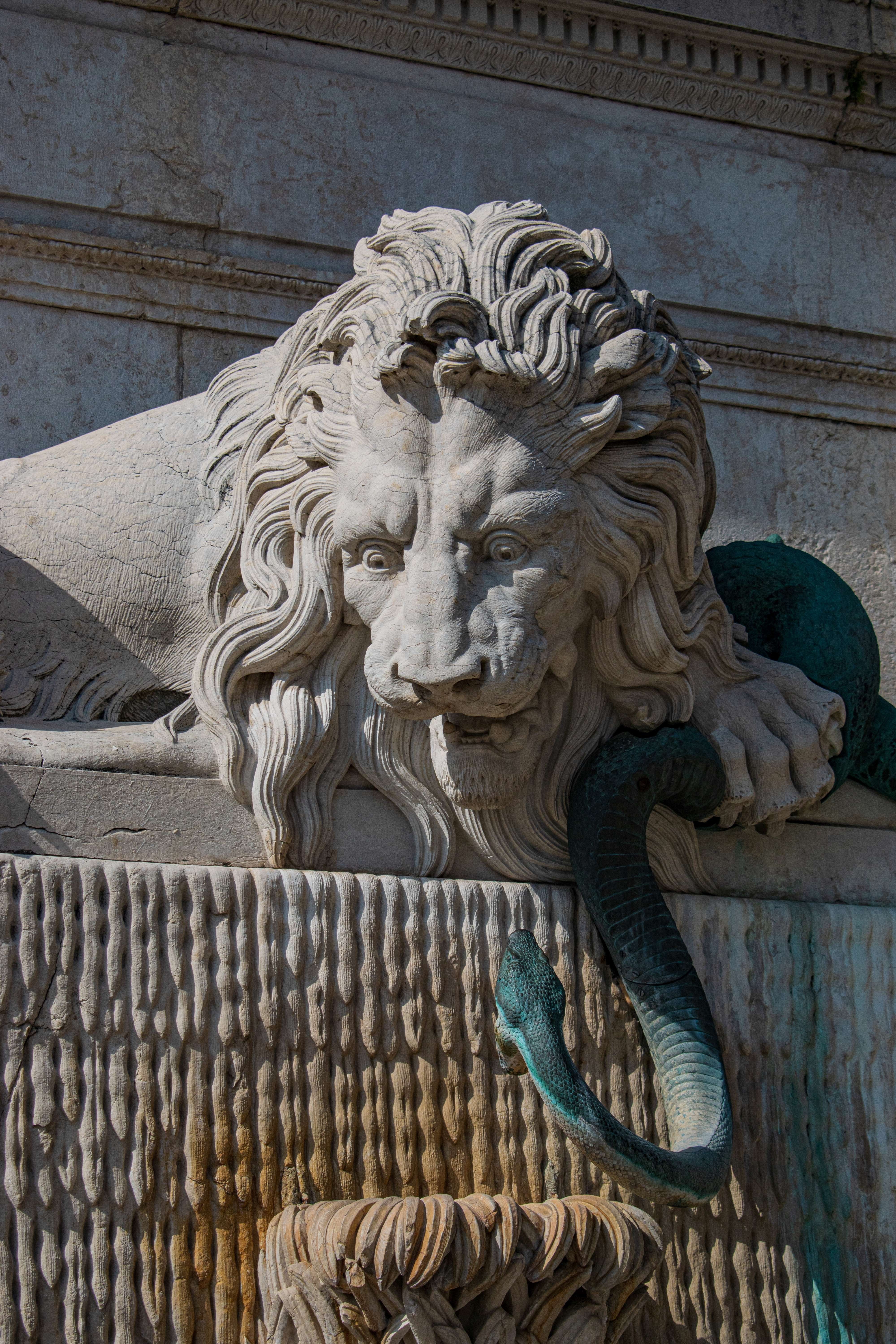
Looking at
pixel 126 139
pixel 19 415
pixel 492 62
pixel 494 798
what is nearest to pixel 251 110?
pixel 126 139

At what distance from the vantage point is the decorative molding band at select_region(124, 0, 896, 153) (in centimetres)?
406

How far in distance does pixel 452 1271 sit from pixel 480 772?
76 centimetres

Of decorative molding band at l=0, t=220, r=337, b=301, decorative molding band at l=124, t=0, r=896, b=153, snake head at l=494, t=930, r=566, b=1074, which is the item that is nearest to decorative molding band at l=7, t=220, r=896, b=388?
decorative molding band at l=0, t=220, r=337, b=301

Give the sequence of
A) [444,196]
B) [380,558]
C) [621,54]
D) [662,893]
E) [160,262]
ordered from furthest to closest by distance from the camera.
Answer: [621,54] → [444,196] → [160,262] → [662,893] → [380,558]

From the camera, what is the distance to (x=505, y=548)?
2.72 metres

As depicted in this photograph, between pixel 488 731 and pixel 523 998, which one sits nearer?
pixel 523 998

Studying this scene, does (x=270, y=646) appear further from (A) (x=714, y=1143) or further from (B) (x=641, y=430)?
(A) (x=714, y=1143)

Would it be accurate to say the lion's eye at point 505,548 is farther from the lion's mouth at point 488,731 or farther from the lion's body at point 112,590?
the lion's body at point 112,590

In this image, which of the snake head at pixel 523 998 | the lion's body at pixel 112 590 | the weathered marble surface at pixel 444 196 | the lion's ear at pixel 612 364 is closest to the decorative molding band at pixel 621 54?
the weathered marble surface at pixel 444 196

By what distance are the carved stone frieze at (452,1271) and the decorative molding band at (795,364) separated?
2234 millimetres

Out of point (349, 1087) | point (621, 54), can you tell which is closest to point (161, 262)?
point (621, 54)

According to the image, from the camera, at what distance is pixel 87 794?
2.76 metres

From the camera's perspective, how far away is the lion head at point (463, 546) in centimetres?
271

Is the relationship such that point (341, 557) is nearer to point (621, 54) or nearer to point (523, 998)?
point (523, 998)
